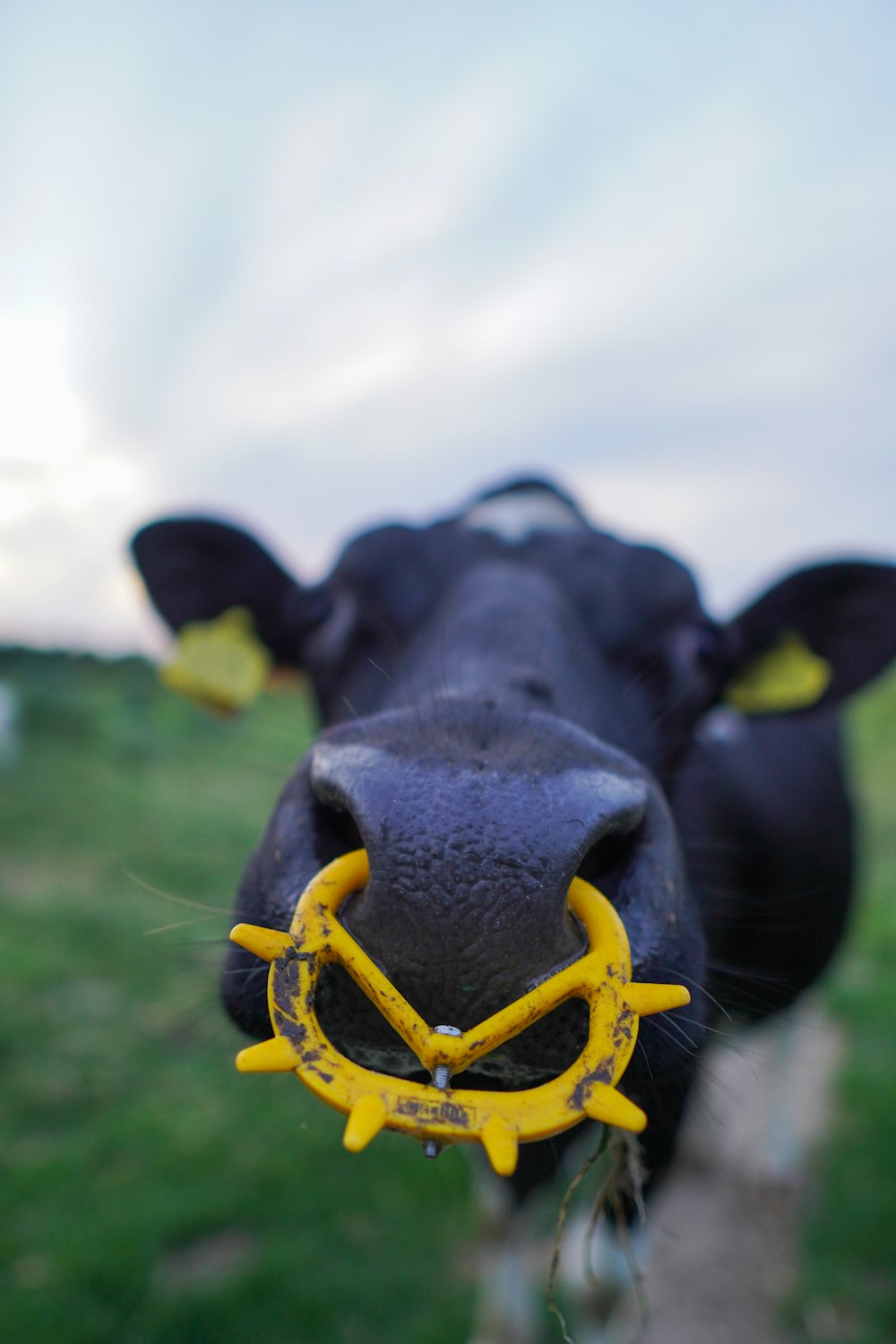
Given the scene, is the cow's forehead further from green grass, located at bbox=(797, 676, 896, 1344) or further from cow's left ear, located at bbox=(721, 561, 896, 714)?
green grass, located at bbox=(797, 676, 896, 1344)

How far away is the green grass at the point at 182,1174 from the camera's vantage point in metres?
3.07

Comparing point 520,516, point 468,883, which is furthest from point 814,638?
point 468,883

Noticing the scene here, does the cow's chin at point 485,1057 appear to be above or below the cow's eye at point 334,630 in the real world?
below

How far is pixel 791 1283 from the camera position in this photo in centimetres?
342

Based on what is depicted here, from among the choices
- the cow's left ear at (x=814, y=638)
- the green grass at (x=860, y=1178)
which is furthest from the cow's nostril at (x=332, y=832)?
the green grass at (x=860, y=1178)

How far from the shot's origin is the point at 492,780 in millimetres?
1319

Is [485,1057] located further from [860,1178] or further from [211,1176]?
[860,1178]

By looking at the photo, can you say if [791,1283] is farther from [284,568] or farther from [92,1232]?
[284,568]

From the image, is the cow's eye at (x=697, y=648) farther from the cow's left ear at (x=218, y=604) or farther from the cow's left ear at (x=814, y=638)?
the cow's left ear at (x=218, y=604)

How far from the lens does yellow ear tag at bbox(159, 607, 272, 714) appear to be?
3.21 m

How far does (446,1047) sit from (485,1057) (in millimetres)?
228

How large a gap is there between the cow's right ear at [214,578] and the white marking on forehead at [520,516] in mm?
664

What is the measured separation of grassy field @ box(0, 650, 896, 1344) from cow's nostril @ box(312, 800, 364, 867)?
24cm

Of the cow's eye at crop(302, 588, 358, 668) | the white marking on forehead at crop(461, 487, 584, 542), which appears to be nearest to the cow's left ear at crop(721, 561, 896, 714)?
the white marking on forehead at crop(461, 487, 584, 542)
